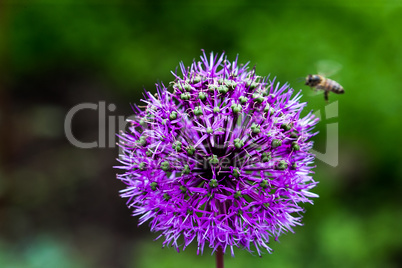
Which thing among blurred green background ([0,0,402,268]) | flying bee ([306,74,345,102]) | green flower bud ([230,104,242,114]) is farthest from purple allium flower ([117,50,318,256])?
blurred green background ([0,0,402,268])

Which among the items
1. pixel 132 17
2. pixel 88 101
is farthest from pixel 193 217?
pixel 88 101

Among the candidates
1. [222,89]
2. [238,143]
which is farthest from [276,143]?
[222,89]

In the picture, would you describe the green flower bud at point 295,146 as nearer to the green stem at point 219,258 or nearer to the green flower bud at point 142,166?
the green stem at point 219,258

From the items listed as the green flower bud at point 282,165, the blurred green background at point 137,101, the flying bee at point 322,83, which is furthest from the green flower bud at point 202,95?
the blurred green background at point 137,101

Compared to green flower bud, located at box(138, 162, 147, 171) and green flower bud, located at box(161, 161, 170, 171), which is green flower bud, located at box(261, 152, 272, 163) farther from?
green flower bud, located at box(138, 162, 147, 171)

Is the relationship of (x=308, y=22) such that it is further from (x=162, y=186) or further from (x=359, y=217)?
(x=162, y=186)

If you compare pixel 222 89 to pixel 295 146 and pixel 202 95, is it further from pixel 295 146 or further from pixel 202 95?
pixel 295 146

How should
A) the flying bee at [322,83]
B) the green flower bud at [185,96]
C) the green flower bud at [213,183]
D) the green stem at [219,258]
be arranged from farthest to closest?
the flying bee at [322,83], the green flower bud at [185,96], the green flower bud at [213,183], the green stem at [219,258]
